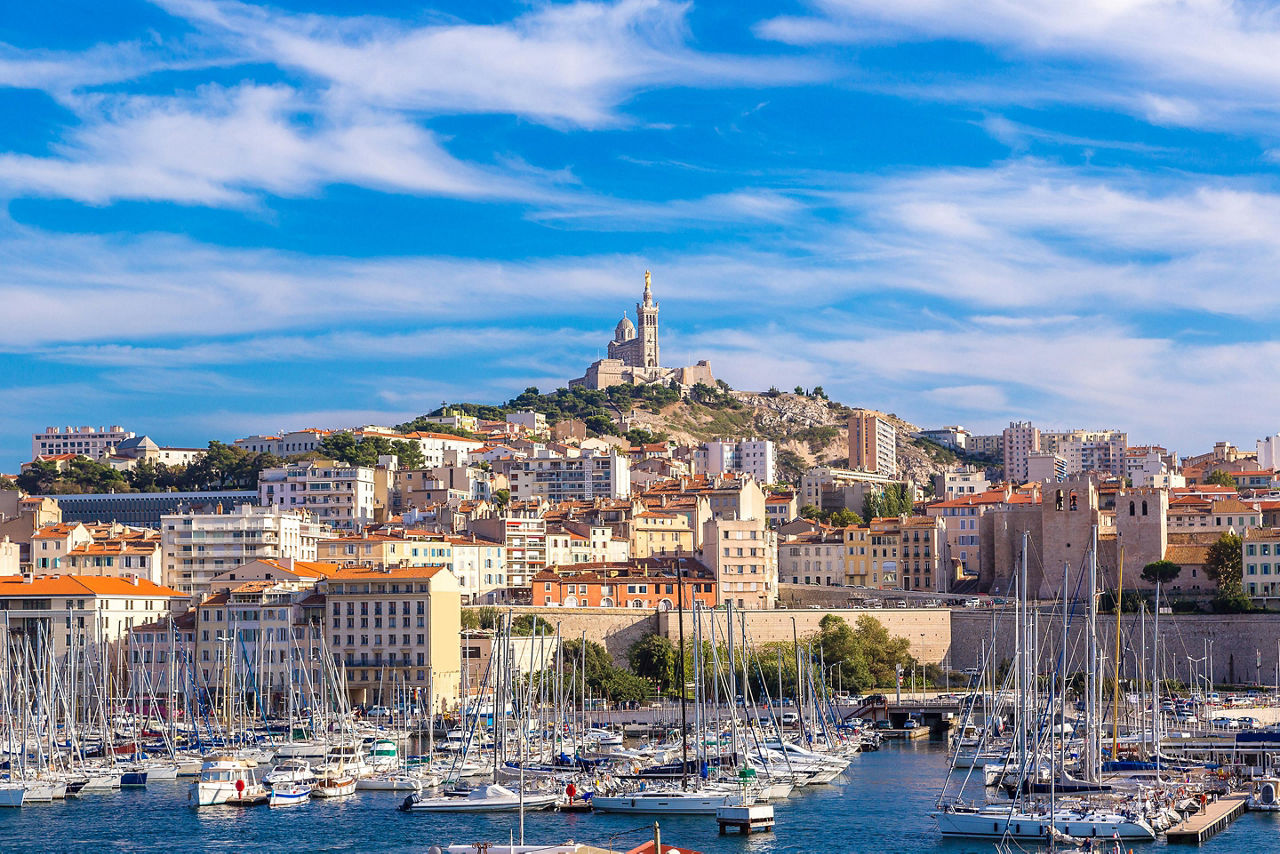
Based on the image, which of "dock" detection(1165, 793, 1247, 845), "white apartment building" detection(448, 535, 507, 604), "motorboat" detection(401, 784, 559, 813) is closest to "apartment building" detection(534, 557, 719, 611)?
"white apartment building" detection(448, 535, 507, 604)

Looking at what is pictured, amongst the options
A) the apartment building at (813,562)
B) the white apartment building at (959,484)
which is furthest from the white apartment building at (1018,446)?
the apartment building at (813,562)

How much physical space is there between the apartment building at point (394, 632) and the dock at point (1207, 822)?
3133 centimetres

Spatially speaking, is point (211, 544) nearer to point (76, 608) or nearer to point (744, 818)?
point (76, 608)

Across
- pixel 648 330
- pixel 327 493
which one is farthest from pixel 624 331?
pixel 327 493

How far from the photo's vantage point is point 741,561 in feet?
264

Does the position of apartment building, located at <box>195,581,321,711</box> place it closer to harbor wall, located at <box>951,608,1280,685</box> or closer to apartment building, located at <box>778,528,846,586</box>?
harbor wall, located at <box>951,608,1280,685</box>

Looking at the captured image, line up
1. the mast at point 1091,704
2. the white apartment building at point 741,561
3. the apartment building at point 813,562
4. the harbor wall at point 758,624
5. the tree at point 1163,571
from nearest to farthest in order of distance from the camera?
1. the mast at point 1091,704
2. the harbor wall at point 758,624
3. the white apartment building at point 741,561
4. the tree at point 1163,571
5. the apartment building at point 813,562

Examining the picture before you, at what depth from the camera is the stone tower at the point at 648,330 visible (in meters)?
184

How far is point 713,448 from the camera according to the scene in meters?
142

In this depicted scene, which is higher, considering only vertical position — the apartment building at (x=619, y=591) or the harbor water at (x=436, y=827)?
the apartment building at (x=619, y=591)

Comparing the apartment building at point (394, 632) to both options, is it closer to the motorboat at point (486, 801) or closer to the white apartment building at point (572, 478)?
the motorboat at point (486, 801)

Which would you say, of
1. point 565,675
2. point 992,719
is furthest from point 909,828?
point 565,675

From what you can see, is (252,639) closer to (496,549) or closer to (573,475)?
(496,549)

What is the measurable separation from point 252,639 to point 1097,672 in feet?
105
